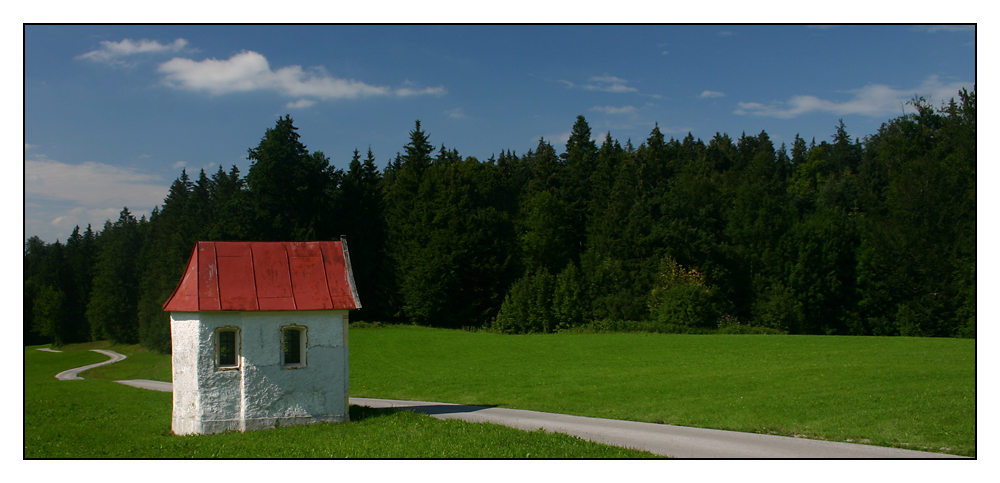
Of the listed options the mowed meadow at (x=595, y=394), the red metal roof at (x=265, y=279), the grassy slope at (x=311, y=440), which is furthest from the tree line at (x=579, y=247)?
Answer: the red metal roof at (x=265, y=279)

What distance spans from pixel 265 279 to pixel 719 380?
17.2 meters

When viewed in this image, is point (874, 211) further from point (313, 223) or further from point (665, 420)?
point (313, 223)

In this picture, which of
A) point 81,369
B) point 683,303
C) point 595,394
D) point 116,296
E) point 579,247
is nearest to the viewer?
point 595,394

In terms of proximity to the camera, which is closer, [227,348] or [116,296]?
[227,348]

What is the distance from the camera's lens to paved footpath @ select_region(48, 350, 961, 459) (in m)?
12.8

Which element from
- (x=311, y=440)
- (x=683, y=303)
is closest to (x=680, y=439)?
(x=311, y=440)

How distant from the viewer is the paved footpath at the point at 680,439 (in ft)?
→ 41.8

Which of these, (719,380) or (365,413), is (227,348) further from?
(719,380)

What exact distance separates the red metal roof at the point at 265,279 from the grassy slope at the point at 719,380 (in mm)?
7982

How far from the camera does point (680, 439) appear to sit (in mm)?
14609

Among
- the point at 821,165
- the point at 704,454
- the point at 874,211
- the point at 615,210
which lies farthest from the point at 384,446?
the point at 821,165

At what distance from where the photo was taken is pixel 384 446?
13586 millimetres

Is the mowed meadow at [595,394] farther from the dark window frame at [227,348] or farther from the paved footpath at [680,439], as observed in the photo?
the dark window frame at [227,348]

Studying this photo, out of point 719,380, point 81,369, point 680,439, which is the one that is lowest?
point 81,369
